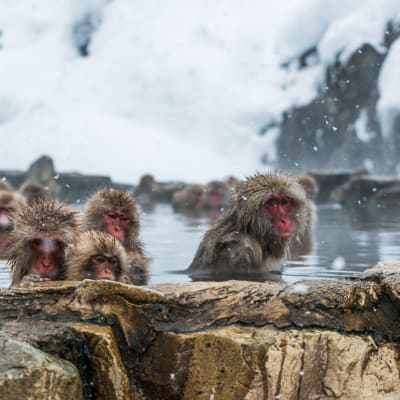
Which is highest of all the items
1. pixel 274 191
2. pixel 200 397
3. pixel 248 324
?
pixel 274 191

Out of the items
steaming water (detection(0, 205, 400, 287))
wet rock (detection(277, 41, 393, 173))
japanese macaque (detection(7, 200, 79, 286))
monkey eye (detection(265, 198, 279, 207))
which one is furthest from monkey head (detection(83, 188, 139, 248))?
wet rock (detection(277, 41, 393, 173))

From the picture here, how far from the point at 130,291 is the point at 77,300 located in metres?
0.18

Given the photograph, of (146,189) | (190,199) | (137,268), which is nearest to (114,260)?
(137,268)

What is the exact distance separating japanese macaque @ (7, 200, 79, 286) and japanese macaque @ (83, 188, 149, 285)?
885 mm

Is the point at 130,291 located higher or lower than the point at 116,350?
higher

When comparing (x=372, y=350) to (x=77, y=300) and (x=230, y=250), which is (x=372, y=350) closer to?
(x=77, y=300)

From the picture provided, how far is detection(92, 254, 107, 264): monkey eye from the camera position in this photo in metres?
3.69

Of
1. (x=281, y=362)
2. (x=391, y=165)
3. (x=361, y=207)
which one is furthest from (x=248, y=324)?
(x=391, y=165)

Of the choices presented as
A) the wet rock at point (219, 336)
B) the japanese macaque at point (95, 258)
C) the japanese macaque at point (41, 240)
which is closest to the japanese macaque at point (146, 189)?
the japanese macaque at point (41, 240)

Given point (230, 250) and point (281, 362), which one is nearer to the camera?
point (281, 362)

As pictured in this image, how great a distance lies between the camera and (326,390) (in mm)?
2891

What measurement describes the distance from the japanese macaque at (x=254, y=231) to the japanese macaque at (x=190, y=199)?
1004 centimetres

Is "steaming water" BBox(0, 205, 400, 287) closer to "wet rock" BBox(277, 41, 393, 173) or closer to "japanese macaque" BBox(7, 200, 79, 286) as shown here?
"japanese macaque" BBox(7, 200, 79, 286)

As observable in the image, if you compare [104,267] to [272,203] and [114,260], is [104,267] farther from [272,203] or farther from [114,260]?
[272,203]
